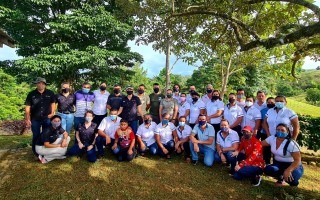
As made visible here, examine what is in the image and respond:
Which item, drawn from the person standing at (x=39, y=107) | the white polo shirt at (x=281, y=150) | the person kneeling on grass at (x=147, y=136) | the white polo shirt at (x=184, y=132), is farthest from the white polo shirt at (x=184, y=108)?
the person standing at (x=39, y=107)

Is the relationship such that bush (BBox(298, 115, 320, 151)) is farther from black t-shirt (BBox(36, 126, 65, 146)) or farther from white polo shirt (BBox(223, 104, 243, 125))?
black t-shirt (BBox(36, 126, 65, 146))

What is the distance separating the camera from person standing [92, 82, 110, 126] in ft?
26.0

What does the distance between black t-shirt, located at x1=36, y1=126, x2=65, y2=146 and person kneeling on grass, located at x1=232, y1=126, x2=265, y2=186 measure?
4687 mm

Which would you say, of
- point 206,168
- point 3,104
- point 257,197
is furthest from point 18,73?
point 257,197

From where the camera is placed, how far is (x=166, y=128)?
25.6ft

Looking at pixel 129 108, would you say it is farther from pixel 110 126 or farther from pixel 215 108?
pixel 215 108

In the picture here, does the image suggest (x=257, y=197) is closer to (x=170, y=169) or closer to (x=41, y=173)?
(x=170, y=169)

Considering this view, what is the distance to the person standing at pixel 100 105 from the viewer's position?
26.0 feet

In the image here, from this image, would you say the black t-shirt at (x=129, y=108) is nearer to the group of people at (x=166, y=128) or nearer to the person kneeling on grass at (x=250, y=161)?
the group of people at (x=166, y=128)

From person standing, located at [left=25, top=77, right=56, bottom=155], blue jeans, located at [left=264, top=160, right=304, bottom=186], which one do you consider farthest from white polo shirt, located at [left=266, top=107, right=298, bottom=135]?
person standing, located at [left=25, top=77, right=56, bottom=155]

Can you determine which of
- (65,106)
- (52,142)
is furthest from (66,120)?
(52,142)

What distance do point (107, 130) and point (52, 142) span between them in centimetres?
149

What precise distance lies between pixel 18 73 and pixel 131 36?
5751mm

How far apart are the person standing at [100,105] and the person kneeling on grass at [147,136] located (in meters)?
1.26
